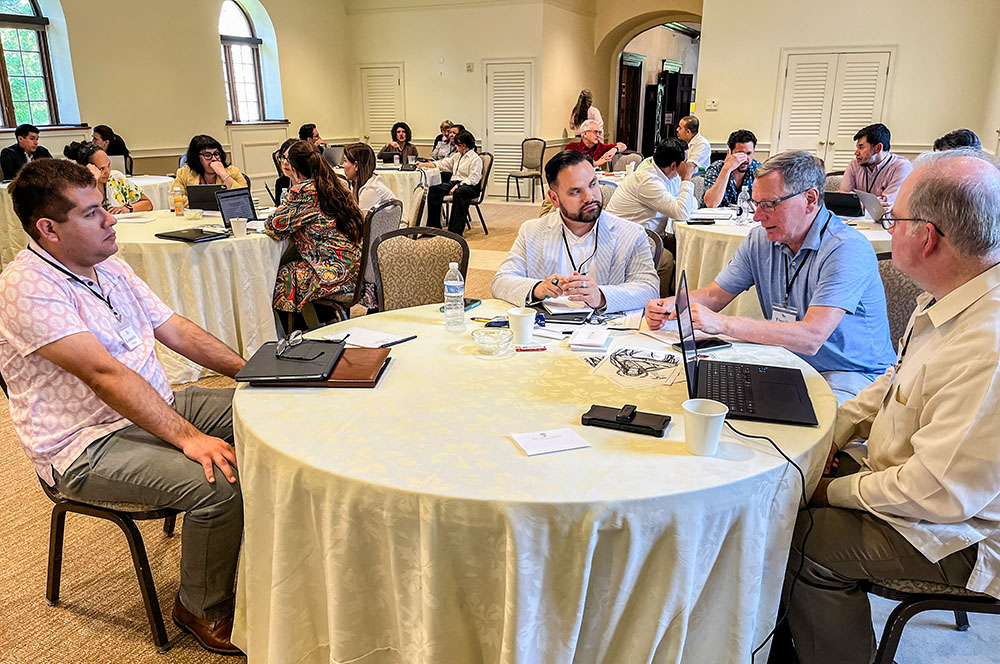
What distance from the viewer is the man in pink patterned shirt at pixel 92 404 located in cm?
177

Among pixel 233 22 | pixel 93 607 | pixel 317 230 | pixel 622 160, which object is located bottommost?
pixel 93 607

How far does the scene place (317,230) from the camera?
12.8ft

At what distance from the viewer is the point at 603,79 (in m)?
13.0

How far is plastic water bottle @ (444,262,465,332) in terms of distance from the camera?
2291 mm

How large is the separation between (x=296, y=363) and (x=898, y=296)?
2236mm

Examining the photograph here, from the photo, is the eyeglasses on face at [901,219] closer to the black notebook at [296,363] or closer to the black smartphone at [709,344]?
the black smartphone at [709,344]

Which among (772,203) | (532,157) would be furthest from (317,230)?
(532,157)

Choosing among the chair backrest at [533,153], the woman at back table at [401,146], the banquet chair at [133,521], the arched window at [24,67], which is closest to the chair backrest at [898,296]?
the banquet chair at [133,521]

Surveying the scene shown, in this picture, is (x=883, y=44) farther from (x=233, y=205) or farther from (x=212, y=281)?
(x=212, y=281)

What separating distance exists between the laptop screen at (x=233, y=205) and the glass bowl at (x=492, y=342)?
2.55 meters

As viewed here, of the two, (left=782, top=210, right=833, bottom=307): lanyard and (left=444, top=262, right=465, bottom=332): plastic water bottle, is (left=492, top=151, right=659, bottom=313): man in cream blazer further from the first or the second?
(left=782, top=210, right=833, bottom=307): lanyard

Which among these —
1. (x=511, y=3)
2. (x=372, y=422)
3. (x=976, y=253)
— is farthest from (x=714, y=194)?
(x=511, y=3)

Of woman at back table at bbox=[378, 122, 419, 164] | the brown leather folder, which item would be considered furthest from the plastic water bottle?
woman at back table at bbox=[378, 122, 419, 164]

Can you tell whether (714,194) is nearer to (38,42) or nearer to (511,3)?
(511,3)
